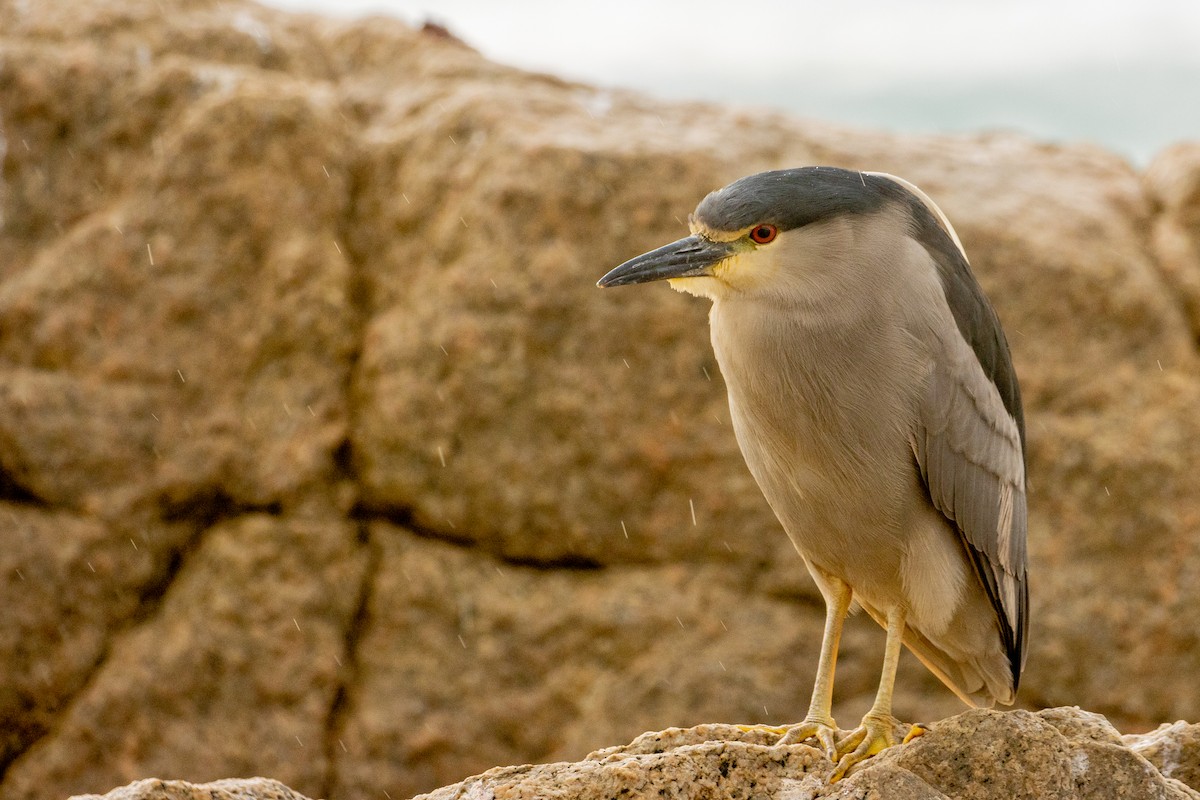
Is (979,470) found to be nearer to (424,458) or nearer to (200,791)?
(200,791)

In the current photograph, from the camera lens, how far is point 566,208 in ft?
18.5

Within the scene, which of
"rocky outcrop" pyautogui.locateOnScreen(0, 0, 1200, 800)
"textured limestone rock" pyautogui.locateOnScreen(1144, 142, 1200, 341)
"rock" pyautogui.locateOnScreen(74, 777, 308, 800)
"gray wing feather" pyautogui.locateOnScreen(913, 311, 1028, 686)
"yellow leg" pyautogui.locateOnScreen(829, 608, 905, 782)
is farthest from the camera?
"textured limestone rock" pyautogui.locateOnScreen(1144, 142, 1200, 341)

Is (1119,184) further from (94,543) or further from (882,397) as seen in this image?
(94,543)

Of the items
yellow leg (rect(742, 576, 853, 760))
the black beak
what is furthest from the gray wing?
the black beak

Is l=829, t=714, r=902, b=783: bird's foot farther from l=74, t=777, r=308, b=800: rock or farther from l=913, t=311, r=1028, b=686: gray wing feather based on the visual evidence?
l=74, t=777, r=308, b=800: rock

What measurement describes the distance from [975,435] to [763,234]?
0.79m

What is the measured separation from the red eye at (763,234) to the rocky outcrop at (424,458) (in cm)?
255

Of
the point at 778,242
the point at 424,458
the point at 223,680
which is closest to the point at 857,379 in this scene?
the point at 778,242

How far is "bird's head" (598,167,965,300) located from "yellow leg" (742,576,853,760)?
88cm

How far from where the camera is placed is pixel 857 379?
118 inches

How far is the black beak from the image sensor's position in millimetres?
3012

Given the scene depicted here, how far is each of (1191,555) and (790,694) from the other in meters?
1.86

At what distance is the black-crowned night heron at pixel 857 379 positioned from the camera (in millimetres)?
2996

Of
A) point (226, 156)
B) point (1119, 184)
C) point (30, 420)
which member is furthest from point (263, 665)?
point (1119, 184)
